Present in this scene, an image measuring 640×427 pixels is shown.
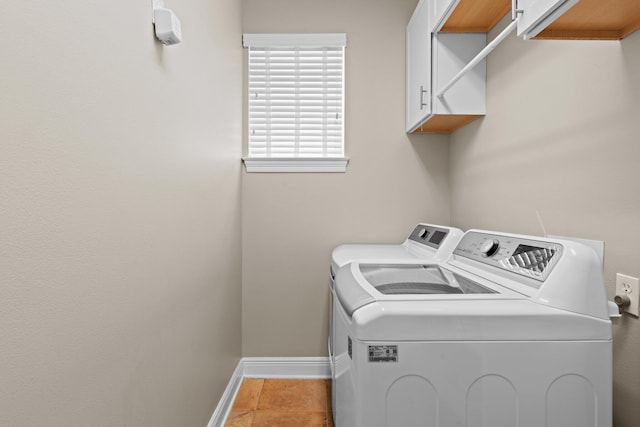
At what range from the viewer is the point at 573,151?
4.26ft

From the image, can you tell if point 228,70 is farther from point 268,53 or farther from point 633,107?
point 633,107

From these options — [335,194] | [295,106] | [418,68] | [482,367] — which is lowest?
[482,367]

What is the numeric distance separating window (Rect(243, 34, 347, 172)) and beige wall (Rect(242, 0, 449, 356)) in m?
0.08

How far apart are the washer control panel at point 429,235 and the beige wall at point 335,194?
0.66ft

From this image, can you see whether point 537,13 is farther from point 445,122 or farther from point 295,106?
point 295,106

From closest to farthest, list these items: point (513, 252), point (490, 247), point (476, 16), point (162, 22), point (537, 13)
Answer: point (537, 13), point (162, 22), point (513, 252), point (490, 247), point (476, 16)

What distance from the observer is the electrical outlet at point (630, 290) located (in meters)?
1.04

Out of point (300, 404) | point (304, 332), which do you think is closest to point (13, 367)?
point (300, 404)

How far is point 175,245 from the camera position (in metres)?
1.30

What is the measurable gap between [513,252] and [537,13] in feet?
2.36

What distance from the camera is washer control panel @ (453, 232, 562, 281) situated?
42.0 inches

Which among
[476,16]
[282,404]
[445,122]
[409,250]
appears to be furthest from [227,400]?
[476,16]

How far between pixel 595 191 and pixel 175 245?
1.43 metres

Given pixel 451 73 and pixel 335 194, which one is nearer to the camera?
pixel 451 73
